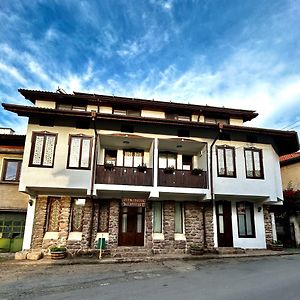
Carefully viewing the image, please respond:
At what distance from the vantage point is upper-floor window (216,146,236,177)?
15375 mm

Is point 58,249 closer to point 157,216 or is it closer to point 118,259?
point 118,259

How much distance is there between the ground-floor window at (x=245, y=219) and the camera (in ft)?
52.2

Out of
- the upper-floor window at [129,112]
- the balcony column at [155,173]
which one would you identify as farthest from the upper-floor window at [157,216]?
the upper-floor window at [129,112]

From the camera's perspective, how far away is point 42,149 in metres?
13.9

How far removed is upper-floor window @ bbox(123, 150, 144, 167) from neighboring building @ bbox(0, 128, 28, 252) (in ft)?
19.7

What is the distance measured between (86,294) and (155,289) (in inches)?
74.5

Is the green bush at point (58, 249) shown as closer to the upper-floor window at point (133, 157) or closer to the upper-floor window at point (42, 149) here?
the upper-floor window at point (42, 149)

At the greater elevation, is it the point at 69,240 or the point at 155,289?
the point at 69,240

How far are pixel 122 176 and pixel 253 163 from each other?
25.8 ft

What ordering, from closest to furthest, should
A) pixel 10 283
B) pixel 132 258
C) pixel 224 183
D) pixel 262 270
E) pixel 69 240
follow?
Result: pixel 10 283 → pixel 262 270 → pixel 132 258 → pixel 69 240 → pixel 224 183

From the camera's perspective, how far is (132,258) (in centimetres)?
1273

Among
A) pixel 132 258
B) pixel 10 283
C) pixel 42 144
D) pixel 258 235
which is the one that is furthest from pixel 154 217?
pixel 10 283

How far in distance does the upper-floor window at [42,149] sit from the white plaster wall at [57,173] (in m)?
0.19

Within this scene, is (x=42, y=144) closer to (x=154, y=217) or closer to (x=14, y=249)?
(x=14, y=249)
